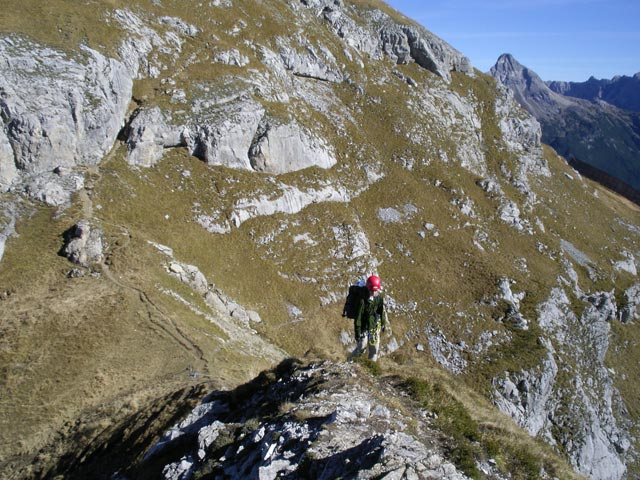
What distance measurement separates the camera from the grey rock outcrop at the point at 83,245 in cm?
3152

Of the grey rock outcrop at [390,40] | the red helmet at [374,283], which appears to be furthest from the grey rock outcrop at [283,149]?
the red helmet at [374,283]

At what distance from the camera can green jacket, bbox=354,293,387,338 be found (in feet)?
48.5

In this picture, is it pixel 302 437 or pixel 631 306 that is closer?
pixel 302 437

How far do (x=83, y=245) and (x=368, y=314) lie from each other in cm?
2594

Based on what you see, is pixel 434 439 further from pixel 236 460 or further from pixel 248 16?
pixel 248 16

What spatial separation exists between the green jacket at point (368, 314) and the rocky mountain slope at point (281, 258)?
154 centimetres

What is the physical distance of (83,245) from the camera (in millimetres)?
31906

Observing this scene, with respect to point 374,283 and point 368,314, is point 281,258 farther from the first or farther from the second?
point 374,283

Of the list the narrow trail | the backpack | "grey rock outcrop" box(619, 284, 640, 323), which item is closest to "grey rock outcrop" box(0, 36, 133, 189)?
the narrow trail

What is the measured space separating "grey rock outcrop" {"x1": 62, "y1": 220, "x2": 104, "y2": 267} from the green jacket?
81.3ft

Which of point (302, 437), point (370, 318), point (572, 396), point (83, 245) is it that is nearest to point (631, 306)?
point (572, 396)

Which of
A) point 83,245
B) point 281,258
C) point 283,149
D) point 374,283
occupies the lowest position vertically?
point 83,245

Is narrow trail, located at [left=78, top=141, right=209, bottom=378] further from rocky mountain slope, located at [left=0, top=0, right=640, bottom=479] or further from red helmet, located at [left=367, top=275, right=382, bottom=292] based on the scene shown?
red helmet, located at [left=367, top=275, right=382, bottom=292]

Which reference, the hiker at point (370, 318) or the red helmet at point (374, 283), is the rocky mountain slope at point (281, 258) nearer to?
the hiker at point (370, 318)
